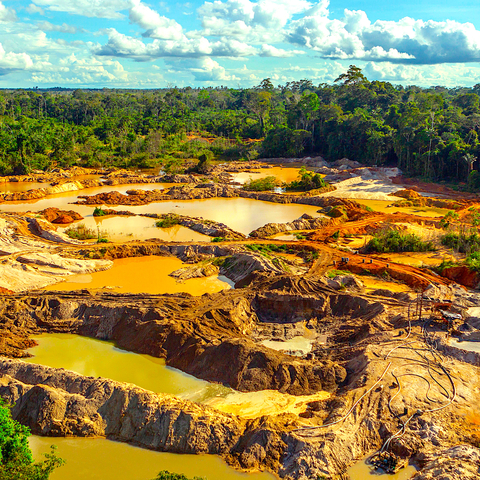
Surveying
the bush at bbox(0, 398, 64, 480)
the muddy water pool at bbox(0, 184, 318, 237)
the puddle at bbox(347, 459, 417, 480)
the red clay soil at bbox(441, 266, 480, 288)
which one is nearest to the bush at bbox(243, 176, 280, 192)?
the muddy water pool at bbox(0, 184, 318, 237)

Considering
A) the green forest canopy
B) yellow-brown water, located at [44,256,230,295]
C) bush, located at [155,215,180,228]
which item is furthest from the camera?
the green forest canopy

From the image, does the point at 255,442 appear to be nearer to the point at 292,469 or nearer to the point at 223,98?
the point at 292,469

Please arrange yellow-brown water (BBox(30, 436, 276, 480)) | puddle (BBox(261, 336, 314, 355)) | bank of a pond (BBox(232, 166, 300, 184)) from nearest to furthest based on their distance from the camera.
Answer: yellow-brown water (BBox(30, 436, 276, 480)) < puddle (BBox(261, 336, 314, 355)) < bank of a pond (BBox(232, 166, 300, 184))

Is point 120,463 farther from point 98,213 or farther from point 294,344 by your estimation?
point 98,213

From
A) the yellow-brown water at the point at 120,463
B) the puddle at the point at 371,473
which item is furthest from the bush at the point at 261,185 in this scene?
the puddle at the point at 371,473

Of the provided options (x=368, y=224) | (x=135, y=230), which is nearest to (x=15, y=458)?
(x=135, y=230)

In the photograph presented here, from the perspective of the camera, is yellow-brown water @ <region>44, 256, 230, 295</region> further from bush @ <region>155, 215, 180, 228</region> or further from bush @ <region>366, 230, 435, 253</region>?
bush @ <region>366, 230, 435, 253</region>

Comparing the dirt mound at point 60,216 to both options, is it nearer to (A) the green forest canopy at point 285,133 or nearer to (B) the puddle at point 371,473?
(A) the green forest canopy at point 285,133
